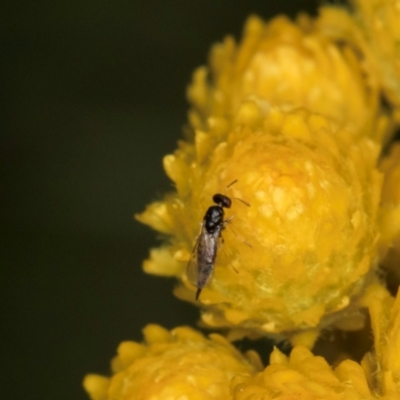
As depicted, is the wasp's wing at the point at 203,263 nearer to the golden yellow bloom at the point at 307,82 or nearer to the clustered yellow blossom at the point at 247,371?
the clustered yellow blossom at the point at 247,371

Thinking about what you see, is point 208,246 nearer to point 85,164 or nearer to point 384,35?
point 384,35

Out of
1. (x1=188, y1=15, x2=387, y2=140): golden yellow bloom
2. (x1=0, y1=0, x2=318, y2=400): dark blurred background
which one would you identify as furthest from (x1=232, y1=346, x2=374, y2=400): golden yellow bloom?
(x1=0, y1=0, x2=318, y2=400): dark blurred background

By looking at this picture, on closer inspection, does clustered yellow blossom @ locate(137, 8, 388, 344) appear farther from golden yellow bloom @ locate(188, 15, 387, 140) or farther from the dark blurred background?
the dark blurred background

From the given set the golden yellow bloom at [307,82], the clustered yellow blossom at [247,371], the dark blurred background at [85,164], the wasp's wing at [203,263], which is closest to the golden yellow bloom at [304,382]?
the clustered yellow blossom at [247,371]

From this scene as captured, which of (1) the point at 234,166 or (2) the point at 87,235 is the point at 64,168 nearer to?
(2) the point at 87,235

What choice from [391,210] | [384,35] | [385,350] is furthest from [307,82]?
[385,350]
